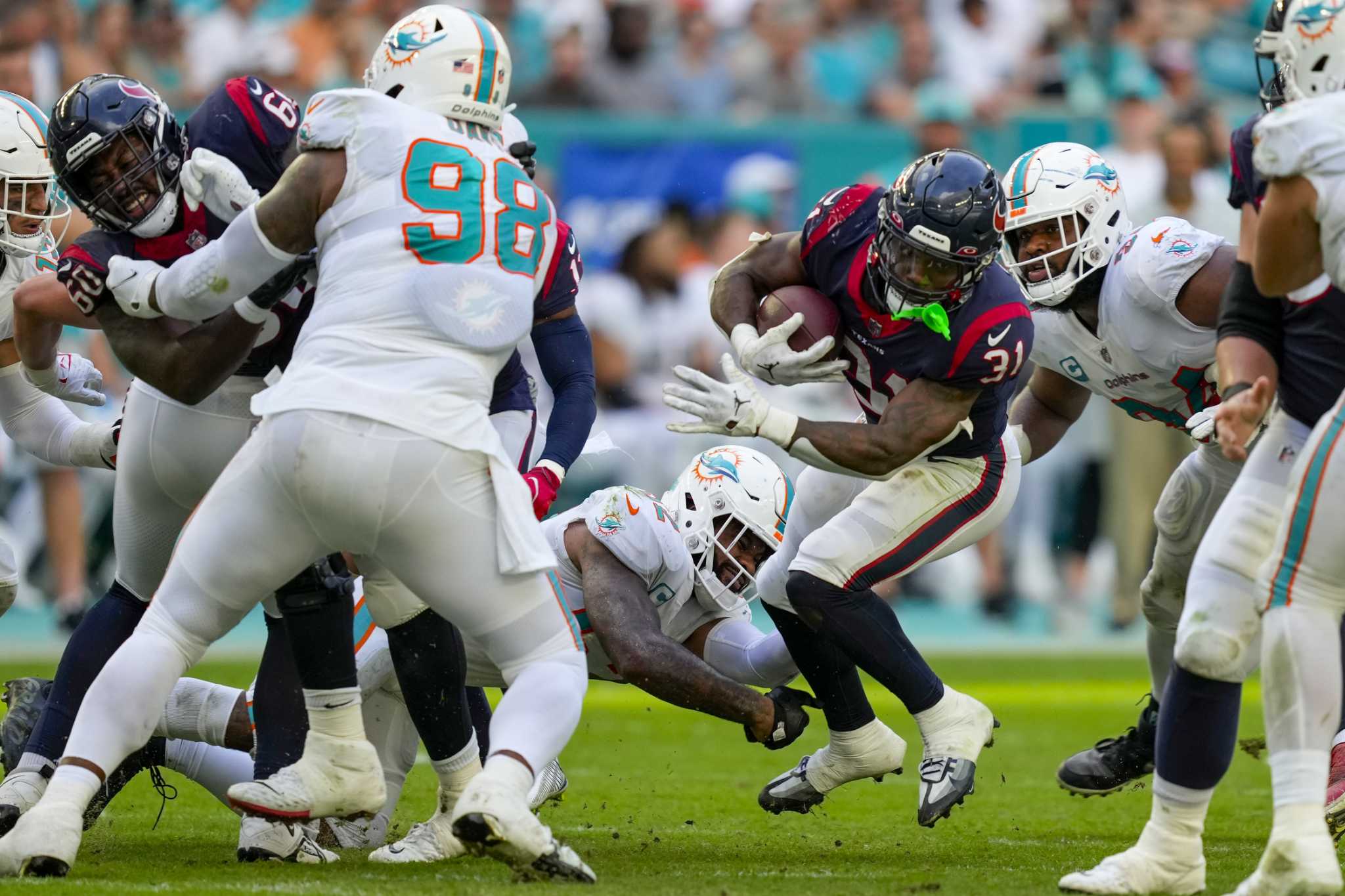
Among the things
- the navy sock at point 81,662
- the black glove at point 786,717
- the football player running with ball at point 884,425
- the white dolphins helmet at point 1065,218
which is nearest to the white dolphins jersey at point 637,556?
the football player running with ball at point 884,425

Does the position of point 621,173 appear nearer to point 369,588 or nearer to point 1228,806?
point 1228,806

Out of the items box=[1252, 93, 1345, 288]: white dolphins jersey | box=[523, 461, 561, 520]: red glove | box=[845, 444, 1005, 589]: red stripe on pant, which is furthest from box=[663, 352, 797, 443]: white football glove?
box=[1252, 93, 1345, 288]: white dolphins jersey

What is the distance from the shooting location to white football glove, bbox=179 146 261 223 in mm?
4273

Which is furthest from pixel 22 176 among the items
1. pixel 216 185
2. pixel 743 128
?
pixel 743 128

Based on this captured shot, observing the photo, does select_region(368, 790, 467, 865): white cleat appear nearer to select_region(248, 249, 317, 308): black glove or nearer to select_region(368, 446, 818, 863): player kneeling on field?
select_region(368, 446, 818, 863): player kneeling on field

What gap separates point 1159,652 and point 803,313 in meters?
1.77

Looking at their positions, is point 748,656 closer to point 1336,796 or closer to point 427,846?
point 427,846

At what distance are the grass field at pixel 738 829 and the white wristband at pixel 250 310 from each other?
51.7 inches

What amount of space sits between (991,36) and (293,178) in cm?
977

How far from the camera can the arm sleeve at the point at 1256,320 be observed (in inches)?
154

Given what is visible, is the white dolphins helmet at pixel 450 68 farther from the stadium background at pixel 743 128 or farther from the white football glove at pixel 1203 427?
the stadium background at pixel 743 128

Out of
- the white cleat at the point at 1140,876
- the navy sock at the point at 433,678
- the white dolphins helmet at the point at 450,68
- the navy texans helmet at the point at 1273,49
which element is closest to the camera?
the white cleat at the point at 1140,876

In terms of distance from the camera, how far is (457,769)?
14.9ft

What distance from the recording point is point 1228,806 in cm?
595
